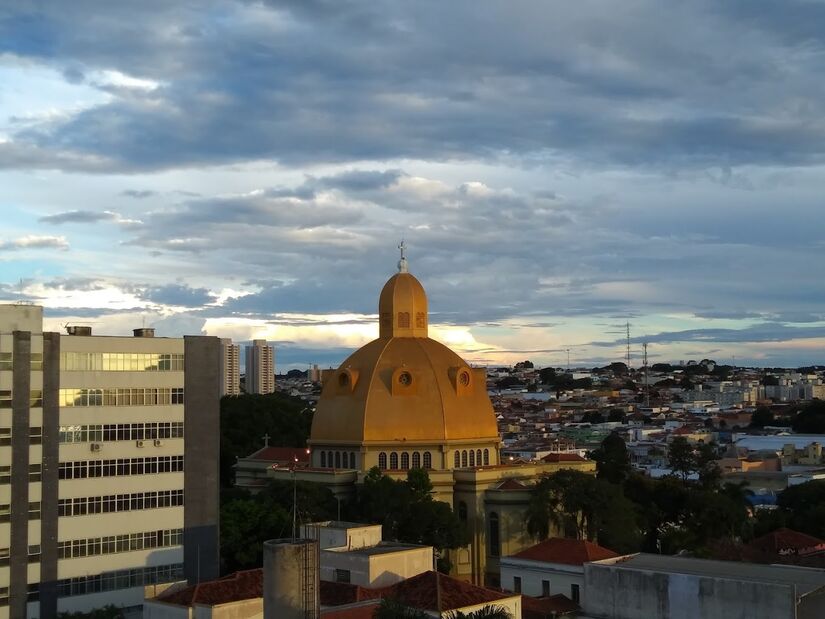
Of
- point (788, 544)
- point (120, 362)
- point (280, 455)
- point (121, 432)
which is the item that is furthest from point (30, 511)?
point (788, 544)

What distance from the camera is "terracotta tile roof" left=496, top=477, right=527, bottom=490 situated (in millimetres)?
67062

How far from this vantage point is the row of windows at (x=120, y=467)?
5022 centimetres

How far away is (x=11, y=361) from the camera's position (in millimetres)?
48844

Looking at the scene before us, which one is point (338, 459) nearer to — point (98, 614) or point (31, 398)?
point (31, 398)

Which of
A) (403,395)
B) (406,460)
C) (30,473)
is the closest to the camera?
(30,473)

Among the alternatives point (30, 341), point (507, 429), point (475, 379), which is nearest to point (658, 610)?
point (30, 341)

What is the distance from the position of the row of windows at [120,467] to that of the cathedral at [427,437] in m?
15.2

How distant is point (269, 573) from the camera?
2830cm

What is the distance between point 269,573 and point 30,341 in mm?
25654

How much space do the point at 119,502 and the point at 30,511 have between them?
4409 mm

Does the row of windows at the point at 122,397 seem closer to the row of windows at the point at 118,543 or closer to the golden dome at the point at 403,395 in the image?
the row of windows at the point at 118,543

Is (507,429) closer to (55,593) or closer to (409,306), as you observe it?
(409,306)

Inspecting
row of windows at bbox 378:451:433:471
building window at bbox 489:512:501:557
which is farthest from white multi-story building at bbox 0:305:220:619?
building window at bbox 489:512:501:557

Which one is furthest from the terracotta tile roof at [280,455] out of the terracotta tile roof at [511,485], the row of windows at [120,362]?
the row of windows at [120,362]
